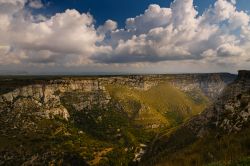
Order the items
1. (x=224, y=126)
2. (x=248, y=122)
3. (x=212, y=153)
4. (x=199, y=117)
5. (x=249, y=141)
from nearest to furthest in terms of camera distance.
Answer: (x=249, y=141), (x=212, y=153), (x=248, y=122), (x=224, y=126), (x=199, y=117)

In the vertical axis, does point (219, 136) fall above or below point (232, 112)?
below

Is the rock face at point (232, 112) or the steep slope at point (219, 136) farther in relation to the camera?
the rock face at point (232, 112)

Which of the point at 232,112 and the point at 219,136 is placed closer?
the point at 219,136

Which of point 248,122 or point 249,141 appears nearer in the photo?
point 249,141

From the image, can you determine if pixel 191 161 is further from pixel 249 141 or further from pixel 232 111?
pixel 232 111

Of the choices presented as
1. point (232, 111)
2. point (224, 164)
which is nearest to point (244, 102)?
point (232, 111)

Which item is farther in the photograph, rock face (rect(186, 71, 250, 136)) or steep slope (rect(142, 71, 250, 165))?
rock face (rect(186, 71, 250, 136))

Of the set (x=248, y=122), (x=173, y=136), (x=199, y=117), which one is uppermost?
(x=248, y=122)

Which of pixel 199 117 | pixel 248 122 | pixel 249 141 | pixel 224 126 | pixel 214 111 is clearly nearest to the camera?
pixel 249 141
